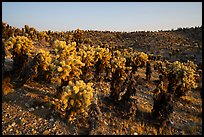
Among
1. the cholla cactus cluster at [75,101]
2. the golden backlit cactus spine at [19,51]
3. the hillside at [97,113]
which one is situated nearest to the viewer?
the hillside at [97,113]

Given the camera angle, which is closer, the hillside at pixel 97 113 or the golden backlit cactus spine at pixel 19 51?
the hillside at pixel 97 113

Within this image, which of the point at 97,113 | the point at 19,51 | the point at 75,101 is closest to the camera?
the point at 75,101

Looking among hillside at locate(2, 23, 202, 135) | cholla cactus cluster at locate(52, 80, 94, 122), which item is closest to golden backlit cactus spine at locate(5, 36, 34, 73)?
hillside at locate(2, 23, 202, 135)

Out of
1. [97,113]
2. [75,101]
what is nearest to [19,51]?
[75,101]

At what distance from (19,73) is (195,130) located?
10141 mm

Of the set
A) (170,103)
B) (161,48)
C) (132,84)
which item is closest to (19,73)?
(132,84)

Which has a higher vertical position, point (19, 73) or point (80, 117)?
point (19, 73)

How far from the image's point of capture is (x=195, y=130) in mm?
11070

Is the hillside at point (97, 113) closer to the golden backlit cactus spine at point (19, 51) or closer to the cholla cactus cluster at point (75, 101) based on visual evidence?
the cholla cactus cluster at point (75, 101)

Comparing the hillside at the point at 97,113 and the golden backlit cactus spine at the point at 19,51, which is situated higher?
the golden backlit cactus spine at the point at 19,51

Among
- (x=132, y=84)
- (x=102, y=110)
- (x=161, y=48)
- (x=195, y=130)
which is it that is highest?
(x=161, y=48)

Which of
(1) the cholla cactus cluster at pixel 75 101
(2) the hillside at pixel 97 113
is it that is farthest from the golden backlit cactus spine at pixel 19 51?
(1) the cholla cactus cluster at pixel 75 101

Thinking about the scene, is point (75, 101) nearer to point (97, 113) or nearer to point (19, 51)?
point (97, 113)

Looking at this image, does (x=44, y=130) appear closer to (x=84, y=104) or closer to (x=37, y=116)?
(x=37, y=116)
